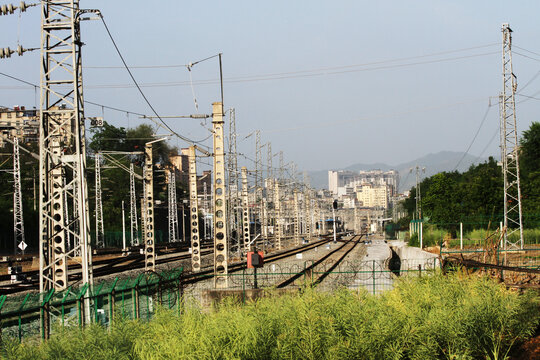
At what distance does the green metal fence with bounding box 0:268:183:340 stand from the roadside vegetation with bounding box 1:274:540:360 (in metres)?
1.12

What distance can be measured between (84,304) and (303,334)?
778 centimetres

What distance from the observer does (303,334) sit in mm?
9867

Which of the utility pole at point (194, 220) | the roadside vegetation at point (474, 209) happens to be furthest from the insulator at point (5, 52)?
the roadside vegetation at point (474, 209)

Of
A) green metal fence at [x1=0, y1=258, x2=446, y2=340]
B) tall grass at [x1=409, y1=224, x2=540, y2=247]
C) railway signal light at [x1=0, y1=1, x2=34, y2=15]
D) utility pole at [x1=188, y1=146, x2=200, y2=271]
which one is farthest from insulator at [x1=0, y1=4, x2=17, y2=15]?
tall grass at [x1=409, y1=224, x2=540, y2=247]

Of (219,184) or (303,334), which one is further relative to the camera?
(219,184)

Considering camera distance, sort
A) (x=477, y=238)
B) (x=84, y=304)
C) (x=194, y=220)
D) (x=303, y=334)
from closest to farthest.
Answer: (x=303, y=334), (x=84, y=304), (x=194, y=220), (x=477, y=238)

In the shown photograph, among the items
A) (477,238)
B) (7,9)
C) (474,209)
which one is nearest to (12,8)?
(7,9)

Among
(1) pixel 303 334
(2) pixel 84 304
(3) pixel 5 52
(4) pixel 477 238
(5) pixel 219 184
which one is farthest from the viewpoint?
(4) pixel 477 238

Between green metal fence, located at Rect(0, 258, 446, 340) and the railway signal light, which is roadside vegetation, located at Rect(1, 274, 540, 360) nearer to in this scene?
green metal fence, located at Rect(0, 258, 446, 340)

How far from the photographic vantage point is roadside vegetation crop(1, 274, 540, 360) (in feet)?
30.9

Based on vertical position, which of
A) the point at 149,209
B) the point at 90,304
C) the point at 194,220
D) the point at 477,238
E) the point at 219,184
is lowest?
the point at 477,238

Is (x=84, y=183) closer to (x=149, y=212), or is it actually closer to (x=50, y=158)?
(x=50, y=158)

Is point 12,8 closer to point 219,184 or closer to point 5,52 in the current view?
point 5,52

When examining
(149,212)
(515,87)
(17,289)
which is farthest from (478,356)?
(515,87)
